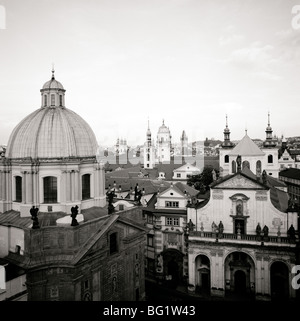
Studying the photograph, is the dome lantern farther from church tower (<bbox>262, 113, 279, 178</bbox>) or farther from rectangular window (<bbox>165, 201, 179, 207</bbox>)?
church tower (<bbox>262, 113, 279, 178</bbox>)

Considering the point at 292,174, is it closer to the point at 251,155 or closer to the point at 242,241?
the point at 251,155

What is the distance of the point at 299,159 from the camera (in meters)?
77.8

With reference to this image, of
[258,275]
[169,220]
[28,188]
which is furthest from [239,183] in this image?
[28,188]

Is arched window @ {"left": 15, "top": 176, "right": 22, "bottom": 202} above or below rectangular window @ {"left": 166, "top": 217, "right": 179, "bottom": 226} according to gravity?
above

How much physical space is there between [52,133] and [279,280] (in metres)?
22.7

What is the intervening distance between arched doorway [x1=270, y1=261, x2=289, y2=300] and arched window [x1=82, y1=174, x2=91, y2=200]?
17102mm

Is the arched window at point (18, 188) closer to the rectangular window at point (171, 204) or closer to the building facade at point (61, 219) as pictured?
the building facade at point (61, 219)

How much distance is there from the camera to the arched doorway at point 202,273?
29375mm

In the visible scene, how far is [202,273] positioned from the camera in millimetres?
29594

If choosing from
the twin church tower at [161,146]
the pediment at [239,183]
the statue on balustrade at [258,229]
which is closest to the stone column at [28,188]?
the pediment at [239,183]

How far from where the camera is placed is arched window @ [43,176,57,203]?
23078mm

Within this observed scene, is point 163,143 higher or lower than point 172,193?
higher

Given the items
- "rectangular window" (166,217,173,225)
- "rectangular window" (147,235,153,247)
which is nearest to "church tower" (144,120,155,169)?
"rectangular window" (147,235,153,247)
